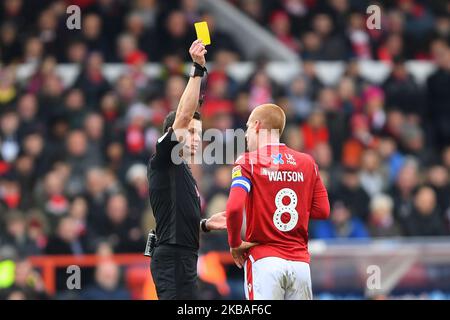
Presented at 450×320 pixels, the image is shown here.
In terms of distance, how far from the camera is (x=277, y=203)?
771 cm

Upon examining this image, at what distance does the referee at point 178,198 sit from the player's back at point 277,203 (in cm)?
44

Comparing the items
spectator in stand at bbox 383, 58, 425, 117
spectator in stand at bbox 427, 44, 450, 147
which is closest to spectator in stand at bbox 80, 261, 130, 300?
spectator in stand at bbox 383, 58, 425, 117

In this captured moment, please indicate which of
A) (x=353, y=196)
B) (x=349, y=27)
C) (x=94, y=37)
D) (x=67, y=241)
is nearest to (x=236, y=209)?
(x=67, y=241)

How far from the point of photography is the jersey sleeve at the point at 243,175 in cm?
759

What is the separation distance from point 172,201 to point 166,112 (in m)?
7.72

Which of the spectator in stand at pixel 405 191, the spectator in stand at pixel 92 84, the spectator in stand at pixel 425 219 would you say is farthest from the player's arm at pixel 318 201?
the spectator in stand at pixel 92 84

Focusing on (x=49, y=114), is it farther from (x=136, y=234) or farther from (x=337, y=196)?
(x=337, y=196)

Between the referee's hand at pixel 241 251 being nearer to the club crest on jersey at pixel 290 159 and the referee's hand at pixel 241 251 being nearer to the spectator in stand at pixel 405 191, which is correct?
the club crest on jersey at pixel 290 159

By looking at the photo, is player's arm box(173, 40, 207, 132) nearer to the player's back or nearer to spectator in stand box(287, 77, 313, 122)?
the player's back

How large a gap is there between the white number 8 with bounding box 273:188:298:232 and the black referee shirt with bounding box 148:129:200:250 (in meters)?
0.60

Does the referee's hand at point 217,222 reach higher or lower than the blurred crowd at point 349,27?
lower

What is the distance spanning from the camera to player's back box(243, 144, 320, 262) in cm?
770

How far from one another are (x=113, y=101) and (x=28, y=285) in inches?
187
